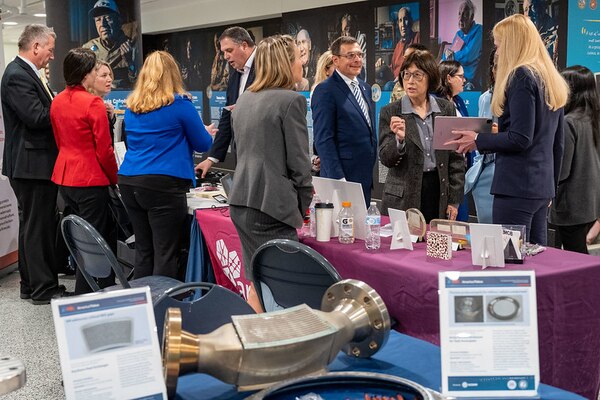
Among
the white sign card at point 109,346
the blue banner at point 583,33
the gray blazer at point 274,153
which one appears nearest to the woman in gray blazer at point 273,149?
the gray blazer at point 274,153

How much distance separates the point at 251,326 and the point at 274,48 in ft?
6.25

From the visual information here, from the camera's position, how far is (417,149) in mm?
3529

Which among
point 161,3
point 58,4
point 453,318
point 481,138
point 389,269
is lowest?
point 389,269

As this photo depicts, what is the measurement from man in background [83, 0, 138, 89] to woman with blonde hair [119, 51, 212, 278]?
3731mm

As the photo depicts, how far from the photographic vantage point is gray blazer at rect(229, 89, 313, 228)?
2.83 m

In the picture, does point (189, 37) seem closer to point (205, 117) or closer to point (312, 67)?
point (205, 117)

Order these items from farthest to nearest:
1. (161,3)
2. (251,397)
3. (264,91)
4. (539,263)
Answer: (161,3) → (264,91) → (539,263) → (251,397)

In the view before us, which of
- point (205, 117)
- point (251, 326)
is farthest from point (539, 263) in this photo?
point (205, 117)

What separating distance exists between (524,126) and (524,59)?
0.90 feet

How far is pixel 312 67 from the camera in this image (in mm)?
8938

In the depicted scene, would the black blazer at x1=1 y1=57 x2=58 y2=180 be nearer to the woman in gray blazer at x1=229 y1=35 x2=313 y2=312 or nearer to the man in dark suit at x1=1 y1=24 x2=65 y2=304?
the man in dark suit at x1=1 y1=24 x2=65 y2=304

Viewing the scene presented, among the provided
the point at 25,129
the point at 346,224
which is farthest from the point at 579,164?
the point at 25,129

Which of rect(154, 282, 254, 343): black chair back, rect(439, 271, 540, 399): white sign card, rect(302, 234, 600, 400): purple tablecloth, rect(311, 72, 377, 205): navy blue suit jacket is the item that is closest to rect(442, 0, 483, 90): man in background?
rect(311, 72, 377, 205): navy blue suit jacket

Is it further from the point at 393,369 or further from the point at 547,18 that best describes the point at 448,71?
the point at 393,369
